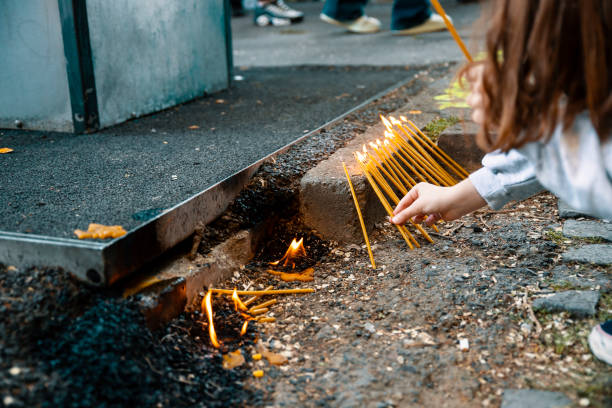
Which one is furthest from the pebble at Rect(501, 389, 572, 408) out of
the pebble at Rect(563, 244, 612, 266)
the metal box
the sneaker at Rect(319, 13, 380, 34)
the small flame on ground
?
the sneaker at Rect(319, 13, 380, 34)

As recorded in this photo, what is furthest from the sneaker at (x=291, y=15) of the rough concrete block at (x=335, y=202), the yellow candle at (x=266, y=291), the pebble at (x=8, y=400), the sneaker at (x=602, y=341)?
the pebble at (x=8, y=400)

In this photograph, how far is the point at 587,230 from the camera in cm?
200

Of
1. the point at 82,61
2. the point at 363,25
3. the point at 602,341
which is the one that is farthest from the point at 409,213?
the point at 363,25

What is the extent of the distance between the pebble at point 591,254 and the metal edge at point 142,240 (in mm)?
1101

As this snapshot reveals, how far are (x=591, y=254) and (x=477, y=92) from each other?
851mm

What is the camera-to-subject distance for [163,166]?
2.13 meters

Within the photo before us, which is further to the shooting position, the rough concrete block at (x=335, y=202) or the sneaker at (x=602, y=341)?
the rough concrete block at (x=335, y=202)

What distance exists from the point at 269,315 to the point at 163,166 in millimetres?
773

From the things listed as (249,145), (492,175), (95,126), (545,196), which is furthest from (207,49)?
(492,175)

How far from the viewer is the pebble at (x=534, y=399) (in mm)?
1227

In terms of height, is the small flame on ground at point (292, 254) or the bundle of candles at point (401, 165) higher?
the bundle of candles at point (401, 165)

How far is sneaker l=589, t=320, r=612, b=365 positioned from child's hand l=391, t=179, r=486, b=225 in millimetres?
418

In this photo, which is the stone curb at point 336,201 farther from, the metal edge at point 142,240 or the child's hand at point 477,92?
the child's hand at point 477,92

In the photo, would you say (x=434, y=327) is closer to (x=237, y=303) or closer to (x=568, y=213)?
(x=237, y=303)
